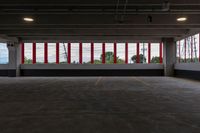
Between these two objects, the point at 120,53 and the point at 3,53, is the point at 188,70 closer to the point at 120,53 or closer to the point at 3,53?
the point at 120,53

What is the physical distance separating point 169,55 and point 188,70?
270cm

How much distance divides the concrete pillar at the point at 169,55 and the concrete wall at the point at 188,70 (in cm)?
59

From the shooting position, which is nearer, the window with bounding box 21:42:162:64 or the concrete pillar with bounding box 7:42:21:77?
the concrete pillar with bounding box 7:42:21:77

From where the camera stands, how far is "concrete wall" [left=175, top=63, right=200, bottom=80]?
36.4ft

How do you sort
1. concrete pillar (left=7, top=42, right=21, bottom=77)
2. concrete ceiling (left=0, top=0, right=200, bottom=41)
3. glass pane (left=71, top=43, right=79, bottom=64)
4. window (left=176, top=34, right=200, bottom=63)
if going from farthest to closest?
glass pane (left=71, top=43, right=79, bottom=64)
concrete pillar (left=7, top=42, right=21, bottom=77)
window (left=176, top=34, right=200, bottom=63)
concrete ceiling (left=0, top=0, right=200, bottom=41)

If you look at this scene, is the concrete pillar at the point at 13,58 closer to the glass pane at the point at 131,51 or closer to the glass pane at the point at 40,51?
the glass pane at the point at 40,51

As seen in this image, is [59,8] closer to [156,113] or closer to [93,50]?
[156,113]

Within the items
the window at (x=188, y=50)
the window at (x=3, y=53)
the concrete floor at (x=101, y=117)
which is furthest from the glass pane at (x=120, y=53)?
the concrete floor at (x=101, y=117)

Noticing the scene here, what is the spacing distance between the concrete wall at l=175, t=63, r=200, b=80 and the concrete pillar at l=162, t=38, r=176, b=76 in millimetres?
586

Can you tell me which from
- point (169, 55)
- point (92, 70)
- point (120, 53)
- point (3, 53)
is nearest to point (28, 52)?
point (3, 53)

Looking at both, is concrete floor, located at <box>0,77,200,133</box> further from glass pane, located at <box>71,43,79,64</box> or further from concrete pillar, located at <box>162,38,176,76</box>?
glass pane, located at <box>71,43,79,64</box>

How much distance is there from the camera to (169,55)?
575 inches

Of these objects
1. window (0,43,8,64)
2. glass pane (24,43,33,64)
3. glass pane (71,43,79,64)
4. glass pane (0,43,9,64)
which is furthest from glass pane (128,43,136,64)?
window (0,43,8,64)

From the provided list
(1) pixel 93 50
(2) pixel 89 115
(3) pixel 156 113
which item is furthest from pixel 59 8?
(1) pixel 93 50
